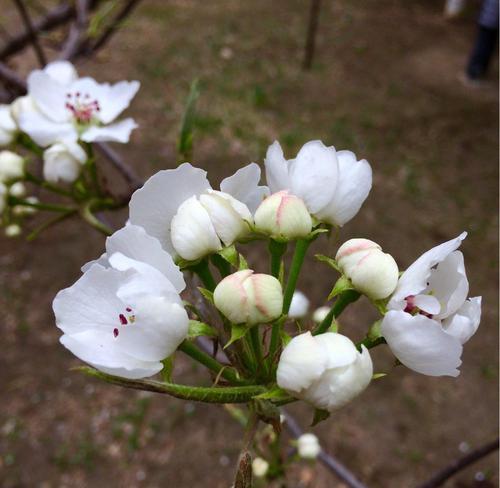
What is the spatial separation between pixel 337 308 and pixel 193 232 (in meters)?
0.18

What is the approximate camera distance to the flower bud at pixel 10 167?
1235 millimetres

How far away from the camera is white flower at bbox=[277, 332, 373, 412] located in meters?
0.59

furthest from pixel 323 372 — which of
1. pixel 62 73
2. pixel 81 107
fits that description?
pixel 62 73

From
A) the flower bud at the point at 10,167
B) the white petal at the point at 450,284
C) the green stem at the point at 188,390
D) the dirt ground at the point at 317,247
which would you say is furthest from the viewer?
the dirt ground at the point at 317,247

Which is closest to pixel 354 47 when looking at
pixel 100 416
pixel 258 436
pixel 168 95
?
pixel 168 95

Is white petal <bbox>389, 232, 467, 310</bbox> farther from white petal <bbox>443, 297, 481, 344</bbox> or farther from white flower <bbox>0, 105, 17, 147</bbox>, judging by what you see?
white flower <bbox>0, 105, 17, 147</bbox>

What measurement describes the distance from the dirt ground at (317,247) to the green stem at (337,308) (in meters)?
→ 0.08

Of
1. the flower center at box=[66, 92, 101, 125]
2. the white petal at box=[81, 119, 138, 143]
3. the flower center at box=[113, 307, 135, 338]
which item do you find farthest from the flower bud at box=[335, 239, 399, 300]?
the flower center at box=[66, 92, 101, 125]

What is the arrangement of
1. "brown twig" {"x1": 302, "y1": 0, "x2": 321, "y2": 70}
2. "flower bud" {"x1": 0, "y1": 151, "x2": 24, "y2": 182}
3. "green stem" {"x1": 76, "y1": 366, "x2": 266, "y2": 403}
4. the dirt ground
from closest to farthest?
"green stem" {"x1": 76, "y1": 366, "x2": 266, "y2": 403} < "flower bud" {"x1": 0, "y1": 151, "x2": 24, "y2": 182} < the dirt ground < "brown twig" {"x1": 302, "y1": 0, "x2": 321, "y2": 70}

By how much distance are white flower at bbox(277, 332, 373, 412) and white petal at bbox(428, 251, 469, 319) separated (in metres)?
0.13

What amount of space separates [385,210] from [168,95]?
6.48 feet

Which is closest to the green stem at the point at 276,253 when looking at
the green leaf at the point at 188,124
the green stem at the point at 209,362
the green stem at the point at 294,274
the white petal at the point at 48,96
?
the green stem at the point at 294,274

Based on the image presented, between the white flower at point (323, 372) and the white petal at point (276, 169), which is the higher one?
the white petal at point (276, 169)

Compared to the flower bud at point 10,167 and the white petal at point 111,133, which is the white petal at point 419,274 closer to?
A: the white petal at point 111,133
